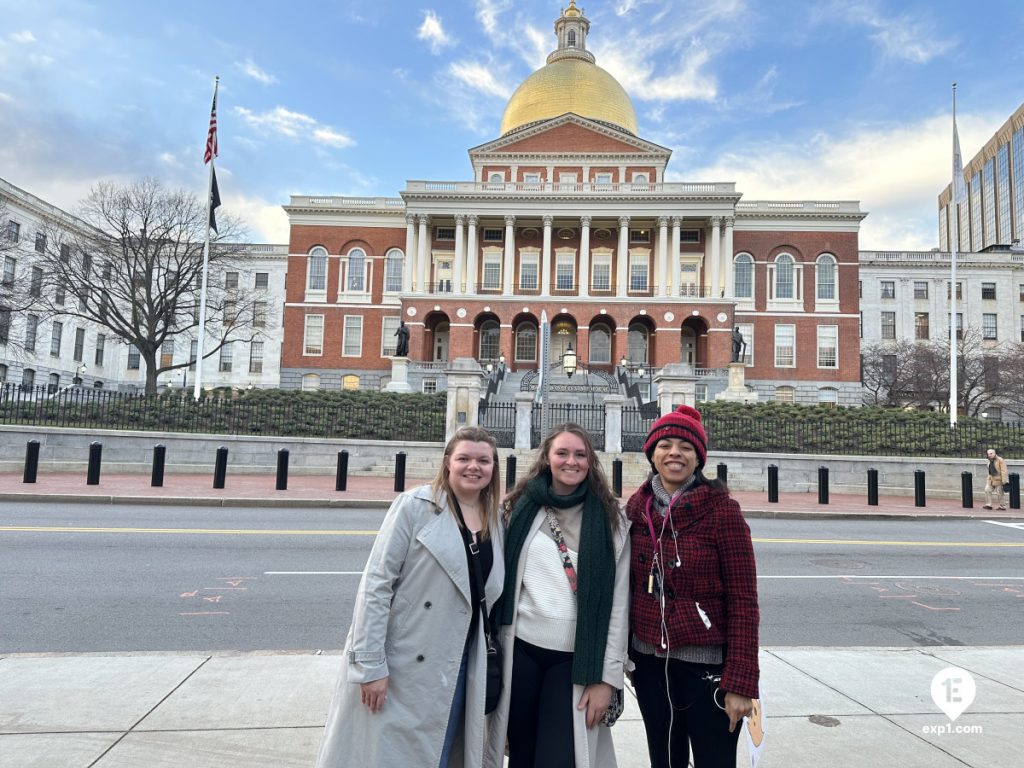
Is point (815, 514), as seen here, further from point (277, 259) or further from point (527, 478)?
point (277, 259)

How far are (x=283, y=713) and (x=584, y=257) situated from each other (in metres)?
45.4

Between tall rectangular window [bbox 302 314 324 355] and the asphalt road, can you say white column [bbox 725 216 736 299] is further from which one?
the asphalt road

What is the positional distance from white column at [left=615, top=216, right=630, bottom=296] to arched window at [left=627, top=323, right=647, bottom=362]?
3.10 metres

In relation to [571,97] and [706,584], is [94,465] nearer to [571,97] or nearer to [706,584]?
[706,584]

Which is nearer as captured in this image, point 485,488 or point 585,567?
point 585,567

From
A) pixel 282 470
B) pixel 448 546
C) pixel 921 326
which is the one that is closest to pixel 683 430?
pixel 448 546

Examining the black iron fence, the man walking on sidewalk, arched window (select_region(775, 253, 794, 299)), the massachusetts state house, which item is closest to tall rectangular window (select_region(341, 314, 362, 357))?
the massachusetts state house

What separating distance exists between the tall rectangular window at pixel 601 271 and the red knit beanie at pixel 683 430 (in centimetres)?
4754

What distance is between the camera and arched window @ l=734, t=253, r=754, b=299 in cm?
5000

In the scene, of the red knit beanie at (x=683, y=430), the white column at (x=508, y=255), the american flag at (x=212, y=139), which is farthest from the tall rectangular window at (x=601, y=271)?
the red knit beanie at (x=683, y=430)

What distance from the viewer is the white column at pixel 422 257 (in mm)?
47875

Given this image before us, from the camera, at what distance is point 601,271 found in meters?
49.8

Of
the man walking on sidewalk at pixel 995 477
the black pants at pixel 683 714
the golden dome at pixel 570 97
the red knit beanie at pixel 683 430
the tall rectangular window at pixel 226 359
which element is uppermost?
the golden dome at pixel 570 97

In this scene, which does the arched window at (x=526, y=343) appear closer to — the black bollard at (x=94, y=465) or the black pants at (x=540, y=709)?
the black bollard at (x=94, y=465)
